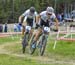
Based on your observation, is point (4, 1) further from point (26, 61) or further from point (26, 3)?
point (26, 61)

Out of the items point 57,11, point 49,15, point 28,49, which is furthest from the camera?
point 57,11

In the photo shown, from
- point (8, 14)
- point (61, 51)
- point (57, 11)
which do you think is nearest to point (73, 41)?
point (61, 51)

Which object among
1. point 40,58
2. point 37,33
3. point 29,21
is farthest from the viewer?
point 29,21

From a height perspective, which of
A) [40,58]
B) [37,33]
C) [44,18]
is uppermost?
[44,18]

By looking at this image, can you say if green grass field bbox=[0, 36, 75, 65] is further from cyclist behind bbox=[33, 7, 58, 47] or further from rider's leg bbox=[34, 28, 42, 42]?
cyclist behind bbox=[33, 7, 58, 47]

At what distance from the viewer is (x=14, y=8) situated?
40.7m

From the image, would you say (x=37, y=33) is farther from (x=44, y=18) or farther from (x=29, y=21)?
(x=29, y=21)

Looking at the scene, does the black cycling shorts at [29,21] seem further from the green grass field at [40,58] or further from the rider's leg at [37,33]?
the green grass field at [40,58]

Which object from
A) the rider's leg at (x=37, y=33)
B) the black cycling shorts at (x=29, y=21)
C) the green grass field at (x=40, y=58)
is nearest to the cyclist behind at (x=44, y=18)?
the rider's leg at (x=37, y=33)

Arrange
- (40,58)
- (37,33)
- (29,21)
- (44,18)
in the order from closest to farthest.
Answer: (40,58)
(44,18)
(37,33)
(29,21)

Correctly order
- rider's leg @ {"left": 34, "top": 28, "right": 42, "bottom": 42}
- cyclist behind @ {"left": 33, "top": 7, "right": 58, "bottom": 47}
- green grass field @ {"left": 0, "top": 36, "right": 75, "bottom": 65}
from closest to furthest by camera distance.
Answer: green grass field @ {"left": 0, "top": 36, "right": 75, "bottom": 65}
cyclist behind @ {"left": 33, "top": 7, "right": 58, "bottom": 47}
rider's leg @ {"left": 34, "top": 28, "right": 42, "bottom": 42}

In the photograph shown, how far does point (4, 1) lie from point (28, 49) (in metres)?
27.1

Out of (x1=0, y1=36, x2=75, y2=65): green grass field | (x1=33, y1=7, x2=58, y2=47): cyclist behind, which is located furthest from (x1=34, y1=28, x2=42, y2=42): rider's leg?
(x1=0, y1=36, x2=75, y2=65): green grass field

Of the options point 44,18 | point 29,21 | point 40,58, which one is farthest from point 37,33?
point 40,58
